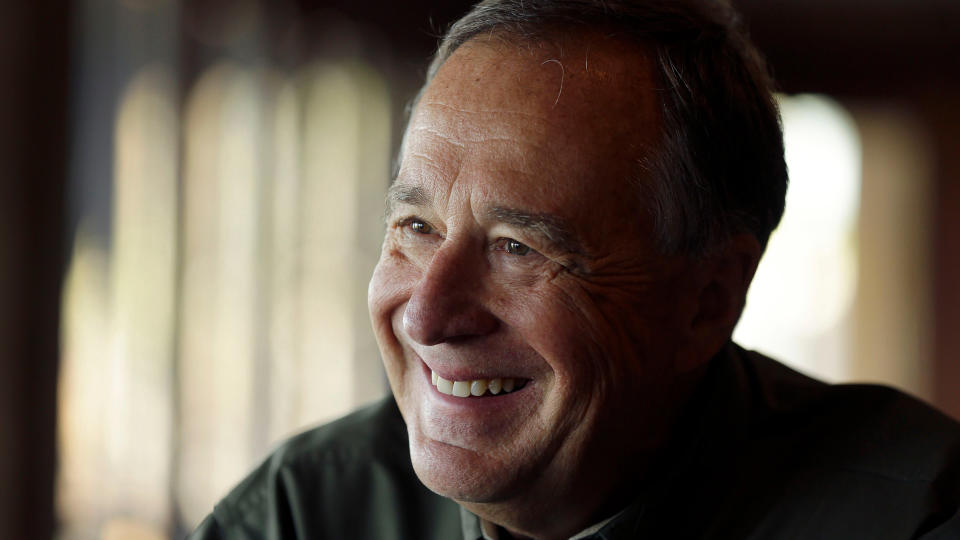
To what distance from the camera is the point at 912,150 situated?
7984mm

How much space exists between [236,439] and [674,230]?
3149 mm

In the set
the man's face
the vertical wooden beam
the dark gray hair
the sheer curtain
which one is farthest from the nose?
the sheer curtain

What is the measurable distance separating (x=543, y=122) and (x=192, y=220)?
268 cm

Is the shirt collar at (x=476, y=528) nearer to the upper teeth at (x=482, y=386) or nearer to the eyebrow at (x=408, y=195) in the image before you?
the upper teeth at (x=482, y=386)

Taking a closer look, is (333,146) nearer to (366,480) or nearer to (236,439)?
(236,439)

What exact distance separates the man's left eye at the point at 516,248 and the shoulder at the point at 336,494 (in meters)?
0.47

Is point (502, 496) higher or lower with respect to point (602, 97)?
lower

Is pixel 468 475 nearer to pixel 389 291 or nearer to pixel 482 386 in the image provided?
pixel 482 386

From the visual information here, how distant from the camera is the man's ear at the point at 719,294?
142cm

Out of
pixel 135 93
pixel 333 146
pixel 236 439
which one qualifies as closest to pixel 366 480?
pixel 135 93

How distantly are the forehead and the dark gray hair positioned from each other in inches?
1.2

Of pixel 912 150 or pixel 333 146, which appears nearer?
pixel 333 146

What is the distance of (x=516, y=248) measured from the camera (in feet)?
4.23

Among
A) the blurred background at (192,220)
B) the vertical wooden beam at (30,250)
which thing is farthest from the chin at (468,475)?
the vertical wooden beam at (30,250)
